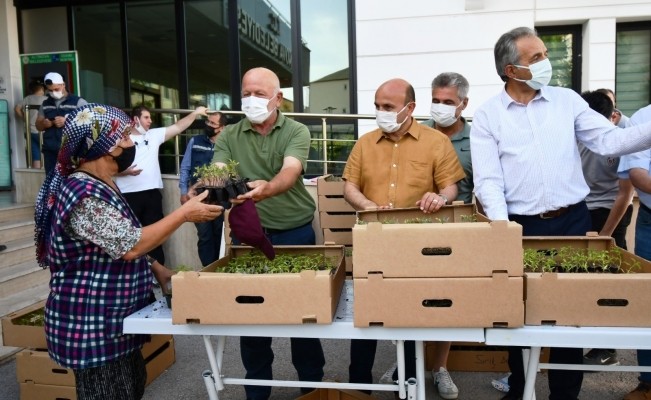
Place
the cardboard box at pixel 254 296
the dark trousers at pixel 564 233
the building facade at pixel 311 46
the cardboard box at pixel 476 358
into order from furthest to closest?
the building facade at pixel 311 46
the cardboard box at pixel 476 358
the dark trousers at pixel 564 233
the cardboard box at pixel 254 296

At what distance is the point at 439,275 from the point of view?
1.76 meters

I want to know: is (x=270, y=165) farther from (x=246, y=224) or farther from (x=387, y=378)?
(x=387, y=378)

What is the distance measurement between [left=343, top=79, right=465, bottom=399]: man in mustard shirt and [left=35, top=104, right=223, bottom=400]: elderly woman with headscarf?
3.55 ft

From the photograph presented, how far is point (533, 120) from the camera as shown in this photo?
2404 millimetres

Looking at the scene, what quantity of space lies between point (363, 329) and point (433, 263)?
335 millimetres

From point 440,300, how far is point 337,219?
6.63ft

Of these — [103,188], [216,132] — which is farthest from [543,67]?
[216,132]

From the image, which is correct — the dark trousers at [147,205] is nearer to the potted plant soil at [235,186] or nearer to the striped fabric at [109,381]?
the striped fabric at [109,381]

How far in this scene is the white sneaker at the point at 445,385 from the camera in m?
3.19

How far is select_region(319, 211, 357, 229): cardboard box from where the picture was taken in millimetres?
3768

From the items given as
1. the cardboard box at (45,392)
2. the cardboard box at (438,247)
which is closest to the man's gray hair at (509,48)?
the cardboard box at (438,247)

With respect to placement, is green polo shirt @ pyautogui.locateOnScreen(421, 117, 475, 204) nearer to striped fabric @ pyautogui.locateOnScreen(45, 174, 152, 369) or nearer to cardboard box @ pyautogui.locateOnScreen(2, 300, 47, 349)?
striped fabric @ pyautogui.locateOnScreen(45, 174, 152, 369)

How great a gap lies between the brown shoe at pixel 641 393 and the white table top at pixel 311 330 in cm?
187

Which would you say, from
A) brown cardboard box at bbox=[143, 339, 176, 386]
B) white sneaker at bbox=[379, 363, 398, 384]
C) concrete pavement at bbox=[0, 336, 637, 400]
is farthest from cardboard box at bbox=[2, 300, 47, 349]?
white sneaker at bbox=[379, 363, 398, 384]
